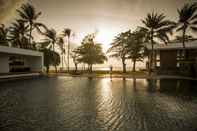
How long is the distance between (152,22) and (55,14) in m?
16.9

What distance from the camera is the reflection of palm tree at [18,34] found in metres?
31.2

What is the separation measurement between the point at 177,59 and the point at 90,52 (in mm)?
20783

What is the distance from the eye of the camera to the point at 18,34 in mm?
32344

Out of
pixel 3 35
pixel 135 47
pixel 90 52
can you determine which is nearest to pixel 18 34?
pixel 3 35

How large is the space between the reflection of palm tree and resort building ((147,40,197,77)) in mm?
25222

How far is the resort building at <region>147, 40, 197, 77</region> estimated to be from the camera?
73.8 feet

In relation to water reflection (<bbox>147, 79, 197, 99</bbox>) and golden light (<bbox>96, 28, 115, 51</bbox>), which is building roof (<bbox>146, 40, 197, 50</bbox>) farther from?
golden light (<bbox>96, 28, 115, 51</bbox>)

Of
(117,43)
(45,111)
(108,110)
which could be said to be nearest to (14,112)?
(45,111)

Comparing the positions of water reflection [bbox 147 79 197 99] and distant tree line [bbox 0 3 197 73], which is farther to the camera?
distant tree line [bbox 0 3 197 73]

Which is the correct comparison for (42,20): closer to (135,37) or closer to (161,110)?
Answer: (135,37)

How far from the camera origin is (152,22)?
26062mm

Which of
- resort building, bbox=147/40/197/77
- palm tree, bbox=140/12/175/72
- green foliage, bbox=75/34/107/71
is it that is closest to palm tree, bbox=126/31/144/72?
green foliage, bbox=75/34/107/71

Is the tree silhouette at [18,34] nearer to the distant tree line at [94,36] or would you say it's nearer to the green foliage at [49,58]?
the distant tree line at [94,36]

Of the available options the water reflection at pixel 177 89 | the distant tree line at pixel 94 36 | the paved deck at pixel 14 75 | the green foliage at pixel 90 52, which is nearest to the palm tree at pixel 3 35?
the distant tree line at pixel 94 36
